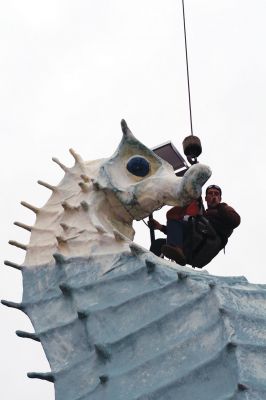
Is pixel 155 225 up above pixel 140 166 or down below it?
below

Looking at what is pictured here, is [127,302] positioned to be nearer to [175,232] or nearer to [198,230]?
[175,232]

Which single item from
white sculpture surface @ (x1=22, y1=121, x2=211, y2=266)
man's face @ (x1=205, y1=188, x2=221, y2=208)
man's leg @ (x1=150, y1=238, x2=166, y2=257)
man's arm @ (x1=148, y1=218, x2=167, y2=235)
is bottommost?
man's leg @ (x1=150, y1=238, x2=166, y2=257)

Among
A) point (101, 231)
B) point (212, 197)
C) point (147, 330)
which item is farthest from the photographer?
point (212, 197)

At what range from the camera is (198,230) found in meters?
9.07

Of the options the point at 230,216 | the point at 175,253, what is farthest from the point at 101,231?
the point at 230,216

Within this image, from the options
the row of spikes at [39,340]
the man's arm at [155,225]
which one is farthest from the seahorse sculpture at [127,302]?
the man's arm at [155,225]

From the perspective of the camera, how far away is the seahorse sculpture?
7227mm

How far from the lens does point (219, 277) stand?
26.6 feet

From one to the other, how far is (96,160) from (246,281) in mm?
1546

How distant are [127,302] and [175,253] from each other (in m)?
1.12

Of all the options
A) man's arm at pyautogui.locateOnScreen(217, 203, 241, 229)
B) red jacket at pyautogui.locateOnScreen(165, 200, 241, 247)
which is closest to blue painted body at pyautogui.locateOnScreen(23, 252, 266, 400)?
red jacket at pyautogui.locateOnScreen(165, 200, 241, 247)

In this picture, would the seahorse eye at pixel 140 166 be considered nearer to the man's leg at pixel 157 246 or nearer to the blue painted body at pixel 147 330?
the blue painted body at pixel 147 330

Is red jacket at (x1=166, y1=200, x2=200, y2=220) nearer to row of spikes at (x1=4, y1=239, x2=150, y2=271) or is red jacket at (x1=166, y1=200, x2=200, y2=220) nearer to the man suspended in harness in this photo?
the man suspended in harness

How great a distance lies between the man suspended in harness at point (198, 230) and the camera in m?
9.00
